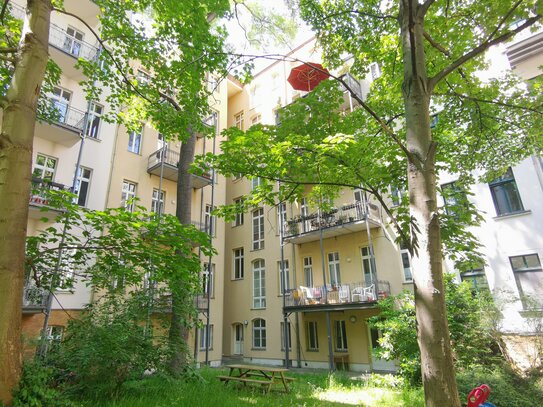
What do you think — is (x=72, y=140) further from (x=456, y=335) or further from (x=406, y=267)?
(x=456, y=335)

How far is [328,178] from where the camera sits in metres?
6.18

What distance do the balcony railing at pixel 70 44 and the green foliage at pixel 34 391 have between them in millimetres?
13673

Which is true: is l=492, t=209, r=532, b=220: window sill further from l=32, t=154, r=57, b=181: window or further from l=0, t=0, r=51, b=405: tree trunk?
l=32, t=154, r=57, b=181: window

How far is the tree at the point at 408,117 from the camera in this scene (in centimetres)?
348

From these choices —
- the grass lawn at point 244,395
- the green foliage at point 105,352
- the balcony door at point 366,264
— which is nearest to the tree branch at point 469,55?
the grass lawn at point 244,395

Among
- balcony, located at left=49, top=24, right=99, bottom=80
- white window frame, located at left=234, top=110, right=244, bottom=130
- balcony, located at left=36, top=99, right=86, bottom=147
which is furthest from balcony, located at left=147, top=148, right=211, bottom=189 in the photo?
white window frame, located at left=234, top=110, right=244, bottom=130

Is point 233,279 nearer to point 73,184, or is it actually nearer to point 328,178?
point 73,184

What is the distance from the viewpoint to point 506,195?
12.5m

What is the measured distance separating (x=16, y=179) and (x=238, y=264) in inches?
734

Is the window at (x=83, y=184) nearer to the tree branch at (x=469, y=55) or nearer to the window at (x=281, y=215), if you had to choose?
the window at (x=281, y=215)

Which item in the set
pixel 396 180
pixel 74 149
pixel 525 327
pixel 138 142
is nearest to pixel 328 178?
pixel 396 180

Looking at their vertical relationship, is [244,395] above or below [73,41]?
below

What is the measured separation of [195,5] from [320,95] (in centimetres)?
386

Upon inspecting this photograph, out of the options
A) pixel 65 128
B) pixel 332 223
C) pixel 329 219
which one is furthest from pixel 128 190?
pixel 332 223
